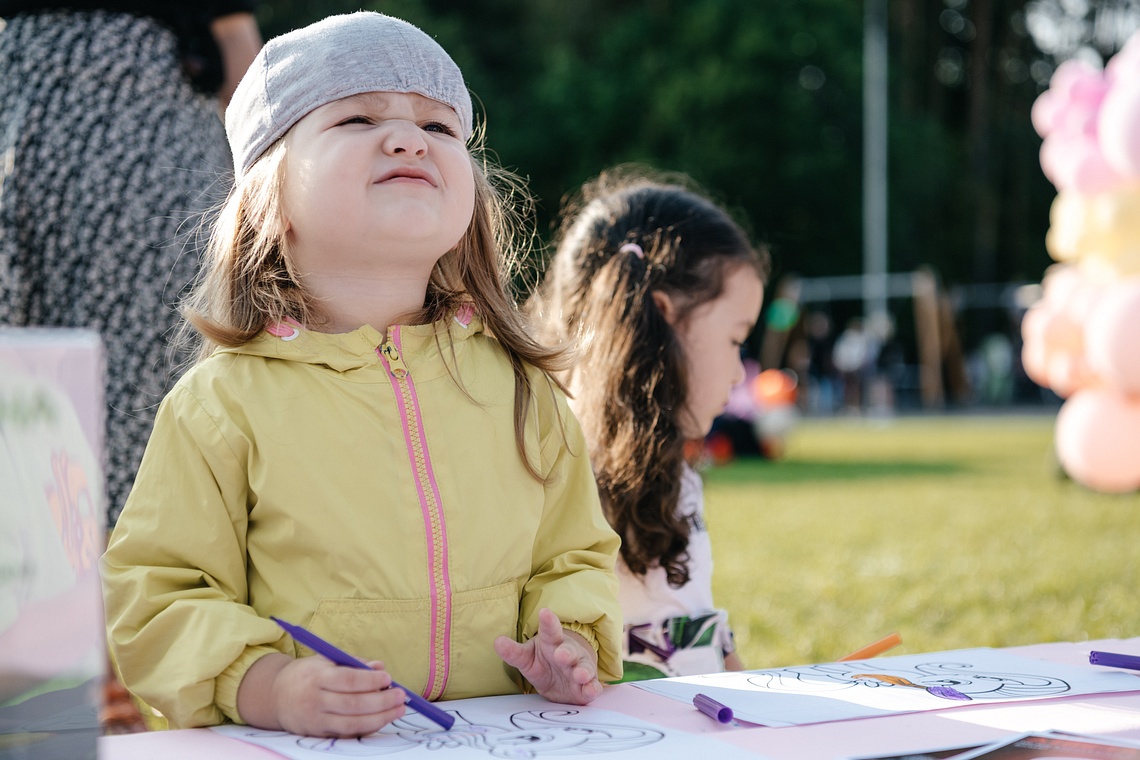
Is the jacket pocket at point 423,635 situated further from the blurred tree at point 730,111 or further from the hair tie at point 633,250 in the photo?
the blurred tree at point 730,111

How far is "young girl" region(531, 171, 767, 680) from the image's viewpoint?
2217 mm

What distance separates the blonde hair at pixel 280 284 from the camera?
154 centimetres

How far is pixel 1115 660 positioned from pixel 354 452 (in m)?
0.88

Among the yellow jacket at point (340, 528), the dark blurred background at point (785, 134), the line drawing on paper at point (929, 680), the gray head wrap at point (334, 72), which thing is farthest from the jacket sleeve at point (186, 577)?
the dark blurred background at point (785, 134)

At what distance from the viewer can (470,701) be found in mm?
1337

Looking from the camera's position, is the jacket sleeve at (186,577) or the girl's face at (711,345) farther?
the girl's face at (711,345)

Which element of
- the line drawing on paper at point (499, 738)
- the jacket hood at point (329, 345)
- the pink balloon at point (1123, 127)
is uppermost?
the pink balloon at point (1123, 127)

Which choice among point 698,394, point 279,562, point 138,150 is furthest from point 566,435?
point 138,150

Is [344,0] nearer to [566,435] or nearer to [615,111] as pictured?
[615,111]

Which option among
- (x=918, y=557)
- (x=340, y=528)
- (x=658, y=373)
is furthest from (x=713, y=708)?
(x=918, y=557)

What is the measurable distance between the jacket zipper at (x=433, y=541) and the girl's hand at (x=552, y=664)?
123 mm

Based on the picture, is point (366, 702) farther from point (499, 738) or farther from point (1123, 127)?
point (1123, 127)

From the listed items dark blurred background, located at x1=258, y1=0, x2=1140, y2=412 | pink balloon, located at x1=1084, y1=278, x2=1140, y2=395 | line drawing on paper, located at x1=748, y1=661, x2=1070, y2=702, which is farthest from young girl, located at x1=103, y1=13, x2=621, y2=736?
dark blurred background, located at x1=258, y1=0, x2=1140, y2=412

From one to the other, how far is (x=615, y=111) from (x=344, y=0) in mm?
5655
